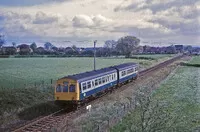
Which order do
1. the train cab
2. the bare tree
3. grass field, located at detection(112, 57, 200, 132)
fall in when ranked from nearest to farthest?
1. grass field, located at detection(112, 57, 200, 132)
2. the train cab
3. the bare tree

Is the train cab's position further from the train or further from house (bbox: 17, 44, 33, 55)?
house (bbox: 17, 44, 33, 55)

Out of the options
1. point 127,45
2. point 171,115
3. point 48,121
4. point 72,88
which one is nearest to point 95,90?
point 72,88

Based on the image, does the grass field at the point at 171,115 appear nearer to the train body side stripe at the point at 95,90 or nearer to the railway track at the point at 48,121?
the railway track at the point at 48,121

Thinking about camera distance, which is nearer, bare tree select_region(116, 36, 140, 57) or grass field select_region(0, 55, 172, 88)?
grass field select_region(0, 55, 172, 88)

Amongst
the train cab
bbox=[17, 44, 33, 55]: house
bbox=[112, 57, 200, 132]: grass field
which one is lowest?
bbox=[112, 57, 200, 132]: grass field

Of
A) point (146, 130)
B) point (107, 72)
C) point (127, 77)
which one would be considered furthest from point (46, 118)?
point (127, 77)

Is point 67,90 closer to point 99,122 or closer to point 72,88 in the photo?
point 72,88

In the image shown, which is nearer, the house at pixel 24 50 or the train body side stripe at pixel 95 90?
the train body side stripe at pixel 95 90

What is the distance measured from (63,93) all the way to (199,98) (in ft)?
46.4

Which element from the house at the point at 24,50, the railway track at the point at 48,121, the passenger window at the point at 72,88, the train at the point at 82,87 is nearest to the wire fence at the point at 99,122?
the railway track at the point at 48,121

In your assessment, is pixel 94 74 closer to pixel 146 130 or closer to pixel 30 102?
pixel 30 102

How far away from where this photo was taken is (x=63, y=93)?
90.4ft

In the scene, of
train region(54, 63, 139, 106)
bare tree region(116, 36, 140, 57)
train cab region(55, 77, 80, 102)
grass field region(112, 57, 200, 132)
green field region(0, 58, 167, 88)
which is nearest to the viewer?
grass field region(112, 57, 200, 132)

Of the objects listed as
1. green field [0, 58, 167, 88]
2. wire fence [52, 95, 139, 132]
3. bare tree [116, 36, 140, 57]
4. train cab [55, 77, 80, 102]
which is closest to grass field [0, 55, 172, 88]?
green field [0, 58, 167, 88]
